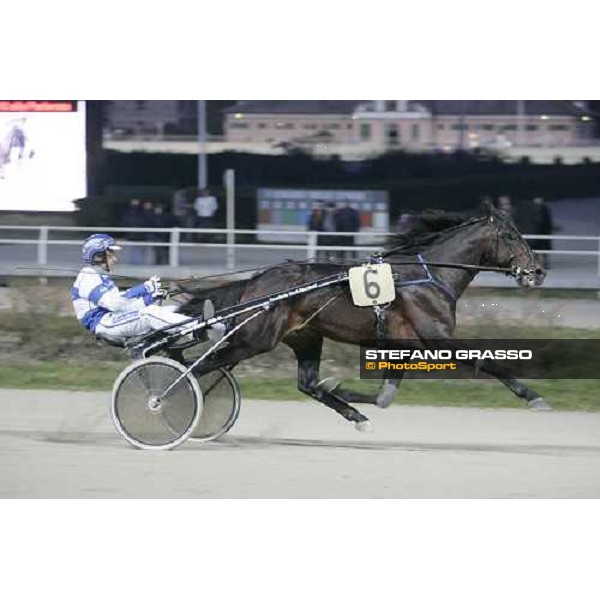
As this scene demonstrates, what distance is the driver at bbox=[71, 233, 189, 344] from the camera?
6.93m

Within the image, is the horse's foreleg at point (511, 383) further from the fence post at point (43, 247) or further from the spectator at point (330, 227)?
the fence post at point (43, 247)

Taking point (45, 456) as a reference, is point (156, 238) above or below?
above

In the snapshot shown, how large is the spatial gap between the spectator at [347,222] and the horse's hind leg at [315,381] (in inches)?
139

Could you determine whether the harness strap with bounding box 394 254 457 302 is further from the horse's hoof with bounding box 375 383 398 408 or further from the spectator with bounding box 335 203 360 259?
the spectator with bounding box 335 203 360 259

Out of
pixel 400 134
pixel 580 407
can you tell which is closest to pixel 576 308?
pixel 580 407

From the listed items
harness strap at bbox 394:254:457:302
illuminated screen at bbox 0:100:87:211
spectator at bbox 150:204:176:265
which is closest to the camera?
harness strap at bbox 394:254:457:302

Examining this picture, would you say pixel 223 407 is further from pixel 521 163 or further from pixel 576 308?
pixel 521 163

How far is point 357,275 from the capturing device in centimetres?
710

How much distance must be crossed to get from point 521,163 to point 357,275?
4.66 m

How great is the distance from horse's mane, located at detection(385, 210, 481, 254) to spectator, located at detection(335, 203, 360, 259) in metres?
3.24

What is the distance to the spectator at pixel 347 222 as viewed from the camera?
1090 centimetres

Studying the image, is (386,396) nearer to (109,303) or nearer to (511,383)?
(511,383)

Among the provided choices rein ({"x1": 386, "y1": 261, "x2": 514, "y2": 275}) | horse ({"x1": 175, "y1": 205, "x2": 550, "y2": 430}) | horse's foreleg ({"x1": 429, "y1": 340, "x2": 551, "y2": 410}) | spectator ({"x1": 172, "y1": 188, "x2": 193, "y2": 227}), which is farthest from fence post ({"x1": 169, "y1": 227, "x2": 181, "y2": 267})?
horse's foreleg ({"x1": 429, "y1": 340, "x2": 551, "y2": 410})

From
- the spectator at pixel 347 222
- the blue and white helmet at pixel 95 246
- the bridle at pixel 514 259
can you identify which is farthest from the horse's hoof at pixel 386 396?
the spectator at pixel 347 222
